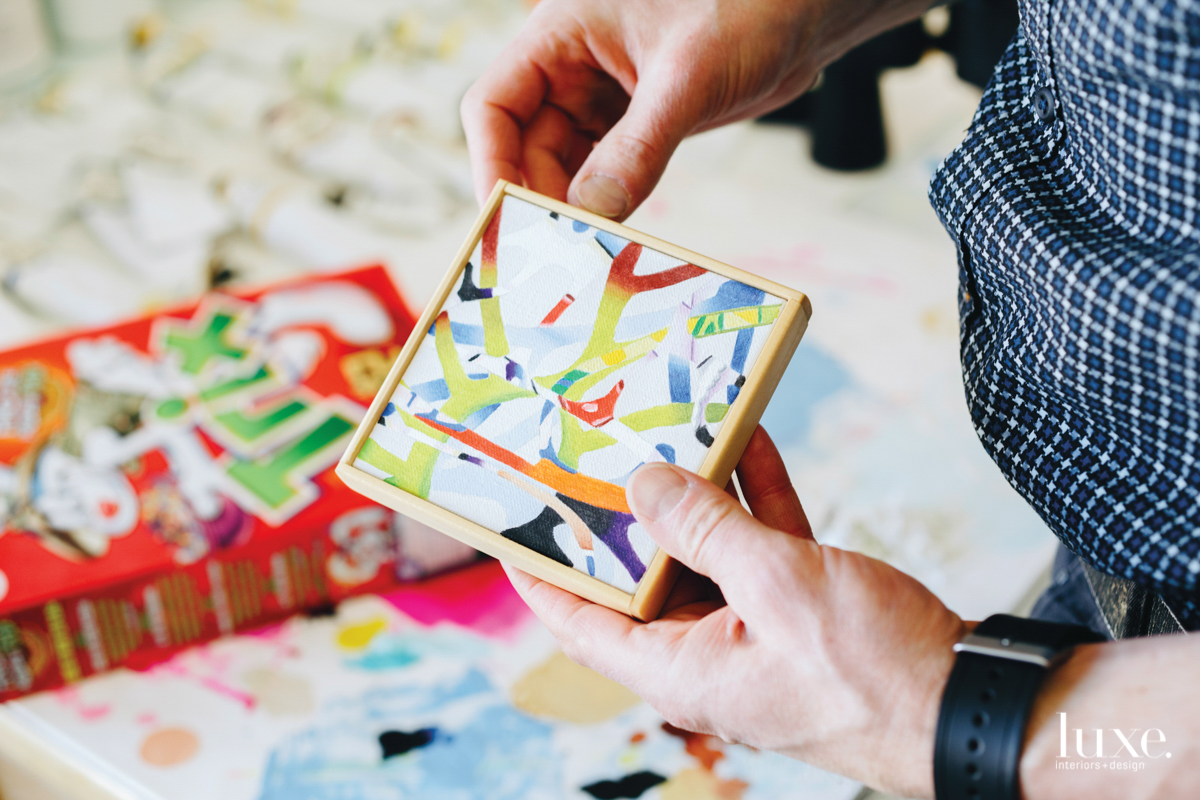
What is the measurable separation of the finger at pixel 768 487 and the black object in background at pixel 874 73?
0.65m

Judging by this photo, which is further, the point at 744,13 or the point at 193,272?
the point at 193,272

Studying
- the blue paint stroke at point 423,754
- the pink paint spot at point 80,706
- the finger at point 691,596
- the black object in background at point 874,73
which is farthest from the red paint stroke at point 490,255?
the black object in background at point 874,73

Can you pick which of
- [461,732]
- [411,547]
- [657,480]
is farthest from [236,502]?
[657,480]

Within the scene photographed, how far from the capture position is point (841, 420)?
2.92 feet

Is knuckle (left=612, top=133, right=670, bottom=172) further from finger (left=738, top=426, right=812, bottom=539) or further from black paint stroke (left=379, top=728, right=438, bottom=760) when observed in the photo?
black paint stroke (left=379, top=728, right=438, bottom=760)

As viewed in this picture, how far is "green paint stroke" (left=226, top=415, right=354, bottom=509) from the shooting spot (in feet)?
2.38

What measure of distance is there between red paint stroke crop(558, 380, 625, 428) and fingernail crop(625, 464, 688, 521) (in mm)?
58

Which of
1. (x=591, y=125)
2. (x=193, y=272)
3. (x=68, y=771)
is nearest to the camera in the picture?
(x=68, y=771)

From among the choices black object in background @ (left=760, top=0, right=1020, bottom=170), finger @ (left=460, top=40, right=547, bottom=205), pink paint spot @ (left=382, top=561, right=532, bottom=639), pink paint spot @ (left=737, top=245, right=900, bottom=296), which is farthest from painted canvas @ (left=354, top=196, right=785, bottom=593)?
black object in background @ (left=760, top=0, right=1020, bottom=170)

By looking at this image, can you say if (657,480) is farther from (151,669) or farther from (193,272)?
(193,272)

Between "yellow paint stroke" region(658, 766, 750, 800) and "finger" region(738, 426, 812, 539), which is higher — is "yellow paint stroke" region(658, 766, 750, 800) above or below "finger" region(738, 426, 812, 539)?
below

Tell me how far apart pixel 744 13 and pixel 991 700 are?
52 cm

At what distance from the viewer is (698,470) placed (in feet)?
1.72

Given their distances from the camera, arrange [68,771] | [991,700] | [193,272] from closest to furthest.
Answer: [991,700]
[68,771]
[193,272]
